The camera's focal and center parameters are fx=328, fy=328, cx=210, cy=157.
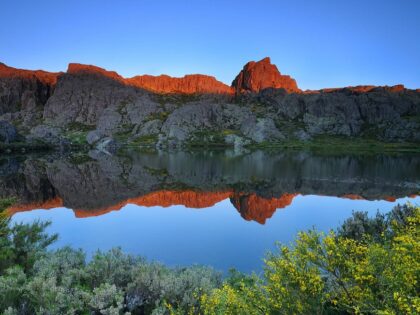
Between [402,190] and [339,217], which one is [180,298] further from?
[402,190]

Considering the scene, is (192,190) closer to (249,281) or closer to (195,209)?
(195,209)

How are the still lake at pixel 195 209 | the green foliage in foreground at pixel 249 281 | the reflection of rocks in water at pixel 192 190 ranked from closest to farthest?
1. the green foliage in foreground at pixel 249 281
2. the still lake at pixel 195 209
3. the reflection of rocks in water at pixel 192 190

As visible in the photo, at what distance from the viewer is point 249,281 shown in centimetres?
1420

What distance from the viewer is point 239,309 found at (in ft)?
24.8

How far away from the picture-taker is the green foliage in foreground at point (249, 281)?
7180 mm

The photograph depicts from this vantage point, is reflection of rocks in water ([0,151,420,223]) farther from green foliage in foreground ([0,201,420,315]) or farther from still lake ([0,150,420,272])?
green foliage in foreground ([0,201,420,315])

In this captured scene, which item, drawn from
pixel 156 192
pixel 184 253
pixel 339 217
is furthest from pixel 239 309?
pixel 156 192

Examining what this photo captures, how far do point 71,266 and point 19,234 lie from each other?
3918 mm

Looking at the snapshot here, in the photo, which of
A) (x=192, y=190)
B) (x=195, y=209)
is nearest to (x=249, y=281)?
(x=195, y=209)

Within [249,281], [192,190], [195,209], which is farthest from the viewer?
[192,190]

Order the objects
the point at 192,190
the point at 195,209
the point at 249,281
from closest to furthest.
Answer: the point at 249,281
the point at 195,209
the point at 192,190

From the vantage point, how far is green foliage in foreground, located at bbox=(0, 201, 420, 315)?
7180mm

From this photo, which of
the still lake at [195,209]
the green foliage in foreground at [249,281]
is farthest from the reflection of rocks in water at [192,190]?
the green foliage in foreground at [249,281]

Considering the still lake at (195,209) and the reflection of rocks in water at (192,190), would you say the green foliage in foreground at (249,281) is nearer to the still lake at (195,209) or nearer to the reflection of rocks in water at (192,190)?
the still lake at (195,209)
